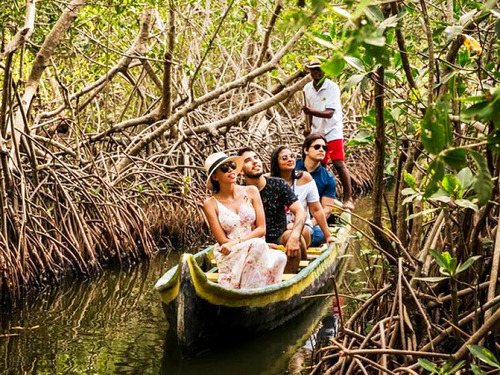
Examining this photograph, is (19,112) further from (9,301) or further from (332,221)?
(332,221)

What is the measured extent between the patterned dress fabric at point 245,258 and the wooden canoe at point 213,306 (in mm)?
121

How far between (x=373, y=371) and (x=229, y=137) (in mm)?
7183

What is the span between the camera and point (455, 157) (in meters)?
1.51

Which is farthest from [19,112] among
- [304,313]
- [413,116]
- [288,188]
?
[413,116]

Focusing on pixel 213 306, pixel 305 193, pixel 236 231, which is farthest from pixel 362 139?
pixel 305 193

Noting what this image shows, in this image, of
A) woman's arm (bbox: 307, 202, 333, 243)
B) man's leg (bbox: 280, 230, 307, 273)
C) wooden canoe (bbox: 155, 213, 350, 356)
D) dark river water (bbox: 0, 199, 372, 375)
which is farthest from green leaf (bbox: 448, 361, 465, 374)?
woman's arm (bbox: 307, 202, 333, 243)

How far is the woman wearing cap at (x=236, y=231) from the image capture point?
15.8 ft

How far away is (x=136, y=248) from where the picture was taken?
7734 mm

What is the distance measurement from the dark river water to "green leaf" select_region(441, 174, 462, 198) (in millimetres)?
2424

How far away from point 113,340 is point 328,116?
3182 mm

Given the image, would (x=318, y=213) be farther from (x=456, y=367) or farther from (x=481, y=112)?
(x=481, y=112)

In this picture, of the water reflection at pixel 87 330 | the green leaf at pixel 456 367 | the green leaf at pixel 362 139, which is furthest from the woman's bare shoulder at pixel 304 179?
the green leaf at pixel 456 367

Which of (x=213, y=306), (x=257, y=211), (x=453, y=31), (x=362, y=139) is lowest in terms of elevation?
(x=213, y=306)

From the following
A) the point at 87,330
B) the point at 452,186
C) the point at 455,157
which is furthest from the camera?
the point at 87,330
